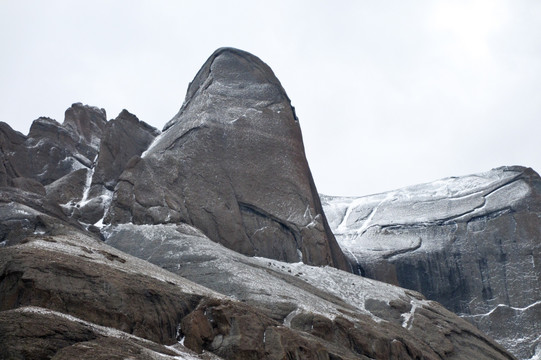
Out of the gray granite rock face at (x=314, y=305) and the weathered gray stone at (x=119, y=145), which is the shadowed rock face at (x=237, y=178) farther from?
the gray granite rock face at (x=314, y=305)

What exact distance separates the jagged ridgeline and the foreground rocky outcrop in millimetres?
7883

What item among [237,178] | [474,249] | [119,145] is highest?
[119,145]

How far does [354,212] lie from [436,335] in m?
43.3

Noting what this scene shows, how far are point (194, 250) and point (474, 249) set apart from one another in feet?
128

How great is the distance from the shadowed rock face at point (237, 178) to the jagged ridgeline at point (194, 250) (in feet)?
0.49

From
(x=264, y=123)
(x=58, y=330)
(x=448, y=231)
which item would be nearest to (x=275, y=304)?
(x=58, y=330)

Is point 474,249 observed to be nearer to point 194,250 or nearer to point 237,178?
point 237,178

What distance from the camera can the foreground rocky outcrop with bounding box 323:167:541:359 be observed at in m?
81.2

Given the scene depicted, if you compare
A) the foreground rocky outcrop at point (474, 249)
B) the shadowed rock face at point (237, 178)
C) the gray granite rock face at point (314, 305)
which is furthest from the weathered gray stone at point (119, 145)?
the foreground rocky outcrop at point (474, 249)

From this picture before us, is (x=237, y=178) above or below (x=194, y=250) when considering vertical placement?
above

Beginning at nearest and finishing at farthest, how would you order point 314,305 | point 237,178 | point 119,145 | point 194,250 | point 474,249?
1. point 314,305
2. point 194,250
3. point 237,178
4. point 119,145
5. point 474,249

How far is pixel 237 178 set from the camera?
249 ft

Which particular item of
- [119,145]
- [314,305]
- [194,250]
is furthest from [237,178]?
[314,305]

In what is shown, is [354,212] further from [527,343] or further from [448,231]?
[527,343]
